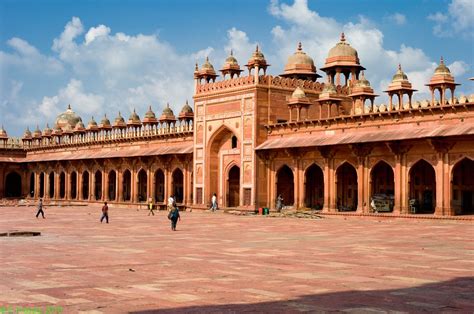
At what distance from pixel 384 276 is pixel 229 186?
92.7ft

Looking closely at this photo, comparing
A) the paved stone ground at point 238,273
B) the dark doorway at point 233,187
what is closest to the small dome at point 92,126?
the dark doorway at point 233,187

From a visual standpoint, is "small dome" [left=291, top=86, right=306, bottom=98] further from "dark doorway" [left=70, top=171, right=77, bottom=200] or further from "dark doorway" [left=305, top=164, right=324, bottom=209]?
"dark doorway" [left=70, top=171, right=77, bottom=200]

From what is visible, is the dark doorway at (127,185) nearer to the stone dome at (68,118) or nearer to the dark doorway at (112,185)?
the dark doorway at (112,185)

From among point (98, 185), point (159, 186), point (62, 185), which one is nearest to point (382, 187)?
point (159, 186)

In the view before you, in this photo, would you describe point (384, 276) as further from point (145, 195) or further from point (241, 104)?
point (145, 195)

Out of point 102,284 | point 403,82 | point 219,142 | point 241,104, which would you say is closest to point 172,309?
point 102,284

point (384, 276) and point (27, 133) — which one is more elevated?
point (27, 133)

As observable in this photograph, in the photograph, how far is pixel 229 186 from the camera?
38625 millimetres

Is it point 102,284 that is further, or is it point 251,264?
point 251,264

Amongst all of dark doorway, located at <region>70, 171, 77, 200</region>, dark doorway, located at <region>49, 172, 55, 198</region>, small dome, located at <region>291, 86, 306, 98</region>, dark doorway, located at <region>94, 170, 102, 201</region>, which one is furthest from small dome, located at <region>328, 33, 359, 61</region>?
dark doorway, located at <region>49, 172, 55, 198</region>

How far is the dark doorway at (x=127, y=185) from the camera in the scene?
4903 cm

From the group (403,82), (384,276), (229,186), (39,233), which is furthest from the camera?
(229,186)

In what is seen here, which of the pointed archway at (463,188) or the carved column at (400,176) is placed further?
the pointed archway at (463,188)

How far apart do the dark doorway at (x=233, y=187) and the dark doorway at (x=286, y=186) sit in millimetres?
2919
